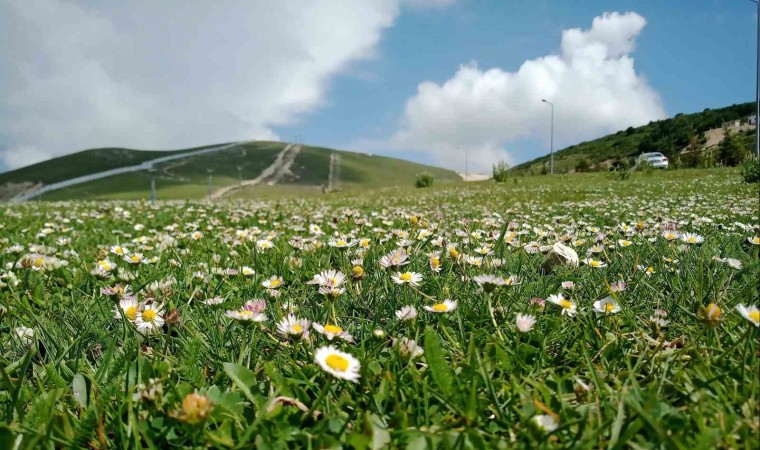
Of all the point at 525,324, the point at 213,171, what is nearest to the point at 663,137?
the point at 213,171

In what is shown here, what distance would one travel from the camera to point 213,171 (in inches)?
3430

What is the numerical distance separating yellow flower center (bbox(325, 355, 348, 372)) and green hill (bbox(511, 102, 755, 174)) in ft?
209

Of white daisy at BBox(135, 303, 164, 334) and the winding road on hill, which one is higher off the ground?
the winding road on hill

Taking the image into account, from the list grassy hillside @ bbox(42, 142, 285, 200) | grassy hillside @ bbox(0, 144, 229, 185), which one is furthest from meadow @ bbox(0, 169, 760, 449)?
grassy hillside @ bbox(0, 144, 229, 185)

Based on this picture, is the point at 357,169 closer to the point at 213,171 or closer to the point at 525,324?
the point at 213,171

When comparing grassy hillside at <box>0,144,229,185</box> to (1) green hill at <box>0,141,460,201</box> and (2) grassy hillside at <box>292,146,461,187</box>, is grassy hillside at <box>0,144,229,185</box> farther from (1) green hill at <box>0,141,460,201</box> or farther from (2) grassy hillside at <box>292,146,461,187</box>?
(2) grassy hillside at <box>292,146,461,187</box>

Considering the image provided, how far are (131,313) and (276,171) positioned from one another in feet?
299

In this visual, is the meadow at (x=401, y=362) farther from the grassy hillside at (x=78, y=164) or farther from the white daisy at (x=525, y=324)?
the grassy hillside at (x=78, y=164)

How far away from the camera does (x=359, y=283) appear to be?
8.20ft

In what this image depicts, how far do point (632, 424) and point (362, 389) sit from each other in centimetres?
74

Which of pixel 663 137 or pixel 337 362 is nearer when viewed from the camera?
pixel 337 362

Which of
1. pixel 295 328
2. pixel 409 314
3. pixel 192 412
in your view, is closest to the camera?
pixel 192 412

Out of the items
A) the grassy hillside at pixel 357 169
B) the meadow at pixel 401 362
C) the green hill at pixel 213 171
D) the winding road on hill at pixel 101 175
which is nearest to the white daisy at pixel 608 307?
the meadow at pixel 401 362

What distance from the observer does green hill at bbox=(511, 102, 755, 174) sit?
218ft
